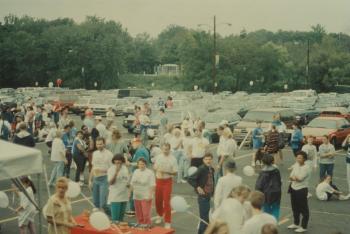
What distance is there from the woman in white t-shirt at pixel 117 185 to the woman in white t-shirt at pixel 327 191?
6060 millimetres

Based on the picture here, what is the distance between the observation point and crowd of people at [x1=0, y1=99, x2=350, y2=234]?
8.18 m

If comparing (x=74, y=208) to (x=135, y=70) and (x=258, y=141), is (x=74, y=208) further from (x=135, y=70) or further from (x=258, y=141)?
(x=135, y=70)

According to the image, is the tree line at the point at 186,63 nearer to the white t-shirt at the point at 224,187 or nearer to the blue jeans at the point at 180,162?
the blue jeans at the point at 180,162

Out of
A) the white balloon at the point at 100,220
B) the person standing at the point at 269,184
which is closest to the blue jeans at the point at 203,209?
the person standing at the point at 269,184

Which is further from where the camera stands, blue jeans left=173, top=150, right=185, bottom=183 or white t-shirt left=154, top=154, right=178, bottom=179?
blue jeans left=173, top=150, right=185, bottom=183

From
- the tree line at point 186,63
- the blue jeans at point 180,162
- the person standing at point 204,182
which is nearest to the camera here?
the person standing at point 204,182

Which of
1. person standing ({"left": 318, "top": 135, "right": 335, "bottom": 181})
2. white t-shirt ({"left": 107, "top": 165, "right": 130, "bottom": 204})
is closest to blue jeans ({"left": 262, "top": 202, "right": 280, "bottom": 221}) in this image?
white t-shirt ({"left": 107, "top": 165, "right": 130, "bottom": 204})

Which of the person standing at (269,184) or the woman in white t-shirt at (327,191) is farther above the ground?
the person standing at (269,184)

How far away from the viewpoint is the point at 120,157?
10719mm

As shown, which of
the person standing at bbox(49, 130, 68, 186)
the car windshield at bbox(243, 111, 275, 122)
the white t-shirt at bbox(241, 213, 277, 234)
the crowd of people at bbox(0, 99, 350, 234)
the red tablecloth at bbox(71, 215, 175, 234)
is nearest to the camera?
the white t-shirt at bbox(241, 213, 277, 234)

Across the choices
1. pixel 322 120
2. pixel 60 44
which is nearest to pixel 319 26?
pixel 60 44

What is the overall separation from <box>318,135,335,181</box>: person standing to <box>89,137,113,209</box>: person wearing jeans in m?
6.37

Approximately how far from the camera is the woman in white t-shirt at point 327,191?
14555 millimetres

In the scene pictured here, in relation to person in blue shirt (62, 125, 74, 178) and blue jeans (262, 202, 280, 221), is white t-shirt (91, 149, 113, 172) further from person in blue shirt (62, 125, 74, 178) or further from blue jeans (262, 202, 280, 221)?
person in blue shirt (62, 125, 74, 178)
